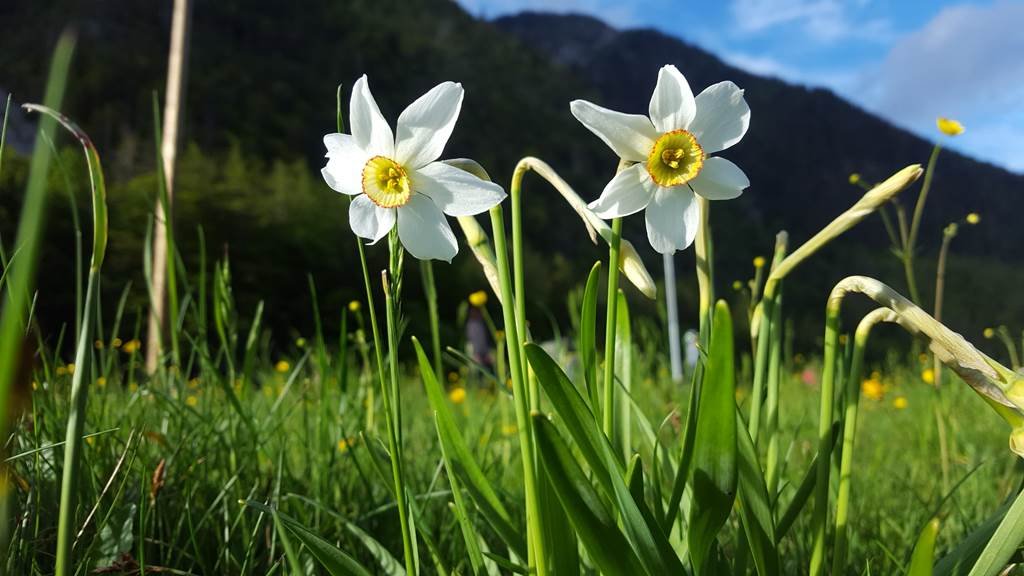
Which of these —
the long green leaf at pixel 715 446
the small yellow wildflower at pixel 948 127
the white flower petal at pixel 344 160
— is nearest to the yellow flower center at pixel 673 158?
the long green leaf at pixel 715 446

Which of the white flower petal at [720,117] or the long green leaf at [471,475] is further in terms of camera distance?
the long green leaf at [471,475]

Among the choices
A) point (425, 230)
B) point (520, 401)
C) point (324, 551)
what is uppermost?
point (425, 230)

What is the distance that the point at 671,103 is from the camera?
555 mm

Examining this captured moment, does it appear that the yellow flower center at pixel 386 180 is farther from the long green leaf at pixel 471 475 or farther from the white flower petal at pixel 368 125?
the long green leaf at pixel 471 475

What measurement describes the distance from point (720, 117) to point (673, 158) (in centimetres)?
5

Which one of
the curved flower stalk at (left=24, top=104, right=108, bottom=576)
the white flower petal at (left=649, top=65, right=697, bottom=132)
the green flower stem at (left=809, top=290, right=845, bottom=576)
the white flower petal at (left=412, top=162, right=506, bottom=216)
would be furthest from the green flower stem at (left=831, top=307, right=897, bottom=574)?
the curved flower stalk at (left=24, top=104, right=108, bottom=576)

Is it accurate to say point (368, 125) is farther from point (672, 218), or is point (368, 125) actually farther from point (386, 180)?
point (672, 218)

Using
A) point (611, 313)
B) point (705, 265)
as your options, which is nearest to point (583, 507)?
point (611, 313)

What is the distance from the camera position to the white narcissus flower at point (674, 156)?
1.79 ft

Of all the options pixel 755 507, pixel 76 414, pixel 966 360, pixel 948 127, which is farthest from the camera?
pixel 948 127

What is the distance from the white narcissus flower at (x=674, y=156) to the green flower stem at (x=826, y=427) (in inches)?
6.1

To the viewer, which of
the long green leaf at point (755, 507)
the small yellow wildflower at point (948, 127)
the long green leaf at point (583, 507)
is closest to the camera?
the long green leaf at point (583, 507)

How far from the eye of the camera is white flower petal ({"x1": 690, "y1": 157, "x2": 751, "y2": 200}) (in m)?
0.56

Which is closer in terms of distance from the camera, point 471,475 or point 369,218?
point 369,218
